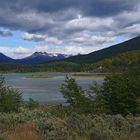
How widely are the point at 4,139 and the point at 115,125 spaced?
3.96m

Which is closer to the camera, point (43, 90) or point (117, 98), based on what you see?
point (117, 98)

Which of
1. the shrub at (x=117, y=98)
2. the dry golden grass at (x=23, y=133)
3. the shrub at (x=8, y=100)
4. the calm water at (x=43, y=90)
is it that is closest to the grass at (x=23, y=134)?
the dry golden grass at (x=23, y=133)

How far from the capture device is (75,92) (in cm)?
2828

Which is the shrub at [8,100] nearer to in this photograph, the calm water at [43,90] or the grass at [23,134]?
the grass at [23,134]

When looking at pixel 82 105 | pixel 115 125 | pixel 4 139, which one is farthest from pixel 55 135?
pixel 82 105

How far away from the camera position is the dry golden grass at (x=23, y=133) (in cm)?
855

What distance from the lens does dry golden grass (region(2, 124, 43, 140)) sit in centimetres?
855

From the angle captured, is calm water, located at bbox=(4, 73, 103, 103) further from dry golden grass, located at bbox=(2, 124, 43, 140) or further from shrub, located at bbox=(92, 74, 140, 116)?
dry golden grass, located at bbox=(2, 124, 43, 140)

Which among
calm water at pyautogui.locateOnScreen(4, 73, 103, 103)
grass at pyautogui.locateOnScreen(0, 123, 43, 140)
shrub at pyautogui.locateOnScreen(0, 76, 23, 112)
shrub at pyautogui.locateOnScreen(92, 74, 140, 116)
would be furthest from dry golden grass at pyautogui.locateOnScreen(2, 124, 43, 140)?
calm water at pyautogui.locateOnScreen(4, 73, 103, 103)

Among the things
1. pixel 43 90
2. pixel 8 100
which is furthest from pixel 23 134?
pixel 43 90

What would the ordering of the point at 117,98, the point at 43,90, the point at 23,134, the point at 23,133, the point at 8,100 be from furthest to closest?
the point at 43,90 → the point at 117,98 → the point at 8,100 → the point at 23,133 → the point at 23,134

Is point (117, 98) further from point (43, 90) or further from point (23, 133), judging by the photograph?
point (43, 90)

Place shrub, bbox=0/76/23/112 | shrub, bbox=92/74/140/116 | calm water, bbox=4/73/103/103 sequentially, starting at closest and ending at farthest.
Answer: shrub, bbox=0/76/23/112, shrub, bbox=92/74/140/116, calm water, bbox=4/73/103/103

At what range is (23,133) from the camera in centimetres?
895
